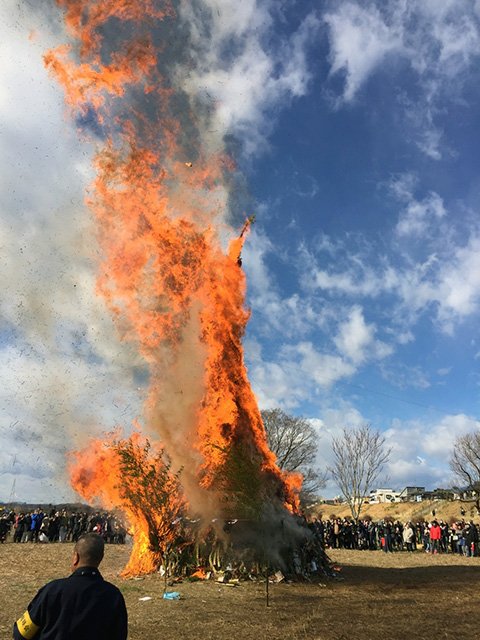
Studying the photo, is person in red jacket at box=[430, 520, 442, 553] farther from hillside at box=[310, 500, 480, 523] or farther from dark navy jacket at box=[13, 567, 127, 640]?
dark navy jacket at box=[13, 567, 127, 640]

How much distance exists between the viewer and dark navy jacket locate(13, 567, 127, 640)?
319 centimetres

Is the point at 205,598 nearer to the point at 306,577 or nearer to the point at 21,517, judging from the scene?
the point at 306,577

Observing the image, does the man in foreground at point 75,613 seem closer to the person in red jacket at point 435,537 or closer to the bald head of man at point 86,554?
the bald head of man at point 86,554

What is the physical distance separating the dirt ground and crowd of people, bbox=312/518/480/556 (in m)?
8.68

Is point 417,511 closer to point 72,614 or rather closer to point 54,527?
point 54,527

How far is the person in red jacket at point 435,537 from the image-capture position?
27.3 meters

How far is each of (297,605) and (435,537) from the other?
66.0 ft

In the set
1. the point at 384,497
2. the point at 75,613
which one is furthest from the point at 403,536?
the point at 384,497

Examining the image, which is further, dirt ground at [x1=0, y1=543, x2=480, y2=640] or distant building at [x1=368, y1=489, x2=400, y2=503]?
distant building at [x1=368, y1=489, x2=400, y2=503]

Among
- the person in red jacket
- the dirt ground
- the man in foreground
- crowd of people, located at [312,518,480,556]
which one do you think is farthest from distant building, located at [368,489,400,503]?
the man in foreground

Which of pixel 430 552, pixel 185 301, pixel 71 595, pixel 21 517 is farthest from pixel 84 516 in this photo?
pixel 71 595

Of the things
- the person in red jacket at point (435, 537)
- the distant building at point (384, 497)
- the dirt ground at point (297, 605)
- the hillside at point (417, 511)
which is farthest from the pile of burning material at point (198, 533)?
the distant building at point (384, 497)

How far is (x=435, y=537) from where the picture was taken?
27.3 metres

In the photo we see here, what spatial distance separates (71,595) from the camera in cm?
326
